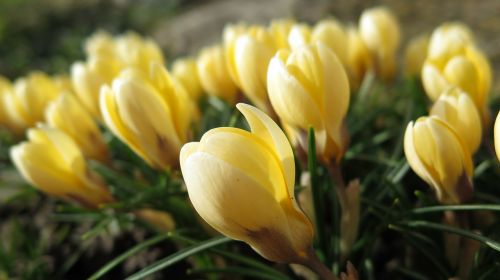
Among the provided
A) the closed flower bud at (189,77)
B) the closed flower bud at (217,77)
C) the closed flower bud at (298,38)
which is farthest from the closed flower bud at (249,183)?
the closed flower bud at (189,77)

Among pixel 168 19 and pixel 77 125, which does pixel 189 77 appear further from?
pixel 168 19

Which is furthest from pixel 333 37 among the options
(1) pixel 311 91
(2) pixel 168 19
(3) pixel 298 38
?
(2) pixel 168 19

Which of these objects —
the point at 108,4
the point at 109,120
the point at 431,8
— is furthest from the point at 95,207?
the point at 108,4

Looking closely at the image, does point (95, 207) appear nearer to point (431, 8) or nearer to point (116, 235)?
point (116, 235)

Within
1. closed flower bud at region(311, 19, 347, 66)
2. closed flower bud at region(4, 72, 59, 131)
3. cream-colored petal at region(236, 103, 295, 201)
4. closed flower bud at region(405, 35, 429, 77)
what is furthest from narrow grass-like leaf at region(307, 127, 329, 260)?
closed flower bud at region(4, 72, 59, 131)

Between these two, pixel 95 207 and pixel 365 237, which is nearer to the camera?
pixel 365 237

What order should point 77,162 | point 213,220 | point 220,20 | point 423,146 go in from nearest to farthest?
1. point 213,220
2. point 423,146
3. point 77,162
4. point 220,20

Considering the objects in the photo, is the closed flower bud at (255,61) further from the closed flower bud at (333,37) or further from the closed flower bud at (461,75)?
the closed flower bud at (461,75)
